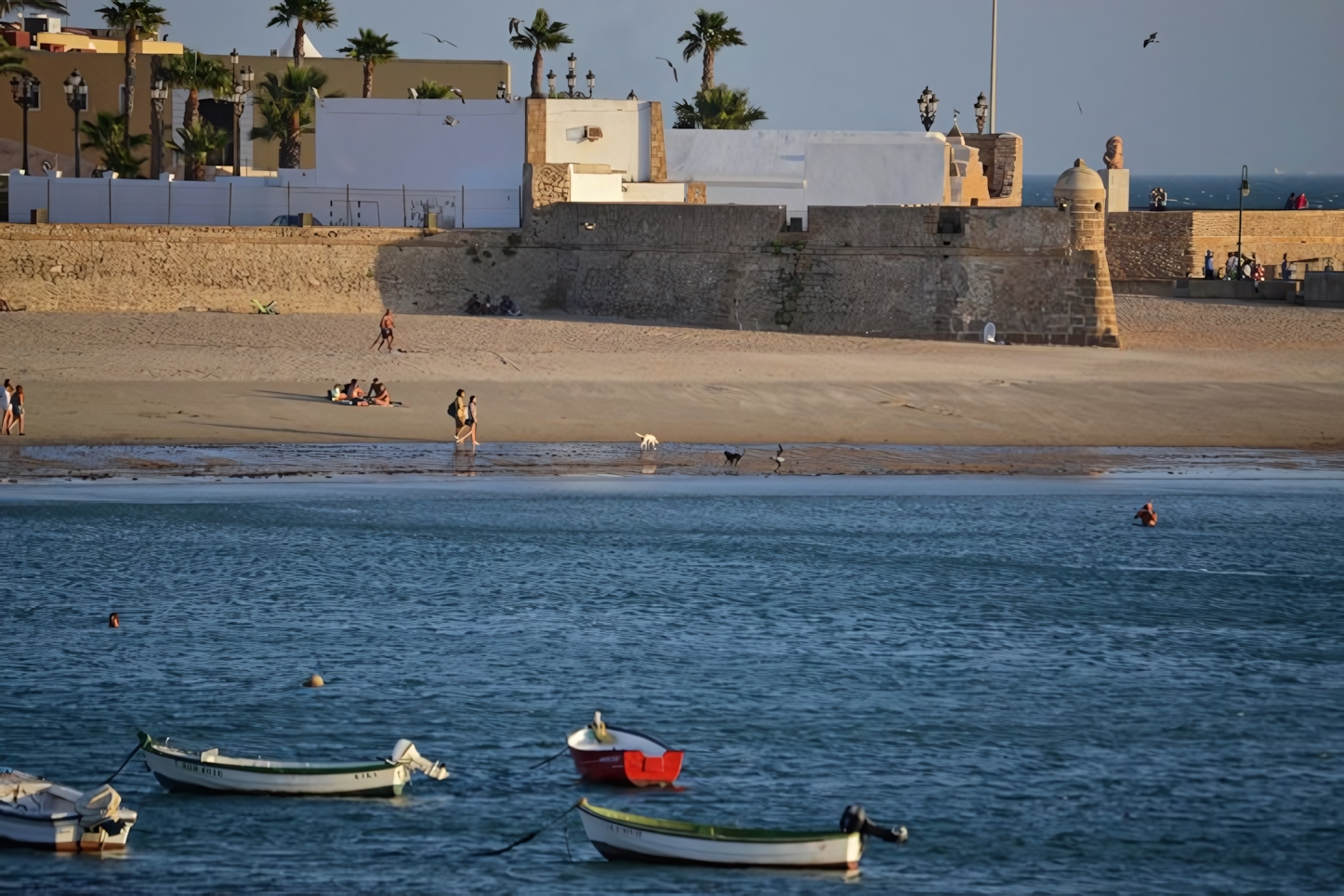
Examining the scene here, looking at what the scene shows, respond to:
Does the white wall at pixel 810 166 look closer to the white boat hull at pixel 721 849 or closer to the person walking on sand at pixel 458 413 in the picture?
the person walking on sand at pixel 458 413

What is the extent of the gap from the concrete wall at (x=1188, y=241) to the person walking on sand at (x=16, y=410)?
30721mm

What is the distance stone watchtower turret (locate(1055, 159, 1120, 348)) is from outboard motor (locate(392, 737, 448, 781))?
25.5 meters

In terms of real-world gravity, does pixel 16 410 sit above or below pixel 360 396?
below

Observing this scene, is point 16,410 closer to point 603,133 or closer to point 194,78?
A: point 603,133

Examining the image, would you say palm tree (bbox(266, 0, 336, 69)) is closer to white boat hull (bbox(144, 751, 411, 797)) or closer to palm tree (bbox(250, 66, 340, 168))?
palm tree (bbox(250, 66, 340, 168))

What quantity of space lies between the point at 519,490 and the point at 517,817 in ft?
40.9

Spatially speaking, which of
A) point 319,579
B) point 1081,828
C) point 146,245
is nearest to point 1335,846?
point 1081,828

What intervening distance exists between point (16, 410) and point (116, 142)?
2265 centimetres

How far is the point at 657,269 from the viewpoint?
3934 cm

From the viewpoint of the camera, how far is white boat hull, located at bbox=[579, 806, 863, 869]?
37.6ft

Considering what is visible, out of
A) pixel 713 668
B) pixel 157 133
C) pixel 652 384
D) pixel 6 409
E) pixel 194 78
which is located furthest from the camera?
pixel 194 78

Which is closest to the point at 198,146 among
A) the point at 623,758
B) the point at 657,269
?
the point at 657,269

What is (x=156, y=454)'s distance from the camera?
26.0 m

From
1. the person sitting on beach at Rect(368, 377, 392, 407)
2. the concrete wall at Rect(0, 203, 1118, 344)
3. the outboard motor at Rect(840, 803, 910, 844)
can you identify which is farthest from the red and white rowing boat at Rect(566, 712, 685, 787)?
the concrete wall at Rect(0, 203, 1118, 344)
